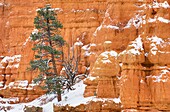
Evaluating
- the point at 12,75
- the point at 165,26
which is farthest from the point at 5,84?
the point at 165,26

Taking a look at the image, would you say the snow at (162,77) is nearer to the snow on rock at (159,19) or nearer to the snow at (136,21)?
the snow on rock at (159,19)

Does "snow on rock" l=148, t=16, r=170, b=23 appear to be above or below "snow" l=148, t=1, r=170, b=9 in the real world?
below

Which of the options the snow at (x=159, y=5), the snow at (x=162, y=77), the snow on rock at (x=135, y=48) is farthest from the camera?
the snow at (x=159, y=5)

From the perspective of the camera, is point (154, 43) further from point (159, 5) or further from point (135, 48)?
point (159, 5)

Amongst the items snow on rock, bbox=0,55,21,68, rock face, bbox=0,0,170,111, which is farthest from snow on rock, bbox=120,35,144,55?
snow on rock, bbox=0,55,21,68

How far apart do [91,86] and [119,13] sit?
A: 15.6 feet

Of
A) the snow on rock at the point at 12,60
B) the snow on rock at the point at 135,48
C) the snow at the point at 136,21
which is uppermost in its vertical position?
the snow at the point at 136,21

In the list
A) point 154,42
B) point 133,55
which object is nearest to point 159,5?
point 154,42

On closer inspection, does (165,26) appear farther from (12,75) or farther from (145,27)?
(12,75)

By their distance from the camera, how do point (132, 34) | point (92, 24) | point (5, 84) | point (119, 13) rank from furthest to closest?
point (5, 84) < point (92, 24) < point (119, 13) < point (132, 34)

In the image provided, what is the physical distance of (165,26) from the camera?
19.8m

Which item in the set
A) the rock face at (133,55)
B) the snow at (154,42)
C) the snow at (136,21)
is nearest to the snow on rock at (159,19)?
the rock face at (133,55)

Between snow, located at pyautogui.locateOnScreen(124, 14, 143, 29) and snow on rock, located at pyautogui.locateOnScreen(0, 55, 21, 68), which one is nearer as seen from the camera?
snow, located at pyautogui.locateOnScreen(124, 14, 143, 29)

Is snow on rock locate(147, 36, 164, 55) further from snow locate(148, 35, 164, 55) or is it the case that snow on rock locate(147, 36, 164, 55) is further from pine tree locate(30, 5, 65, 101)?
pine tree locate(30, 5, 65, 101)
